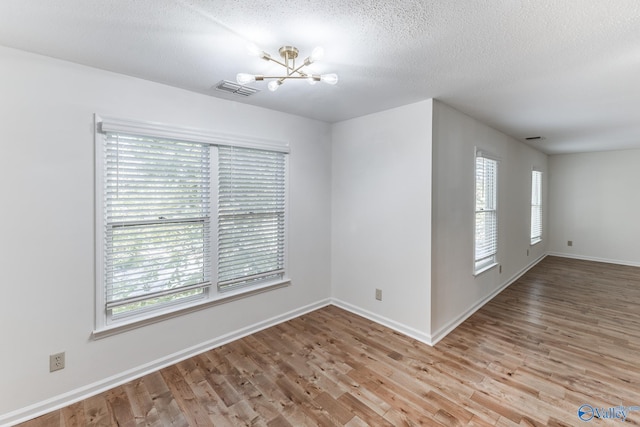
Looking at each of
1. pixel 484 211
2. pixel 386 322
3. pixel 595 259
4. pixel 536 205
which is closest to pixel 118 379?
pixel 386 322

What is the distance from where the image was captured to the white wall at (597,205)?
234 inches

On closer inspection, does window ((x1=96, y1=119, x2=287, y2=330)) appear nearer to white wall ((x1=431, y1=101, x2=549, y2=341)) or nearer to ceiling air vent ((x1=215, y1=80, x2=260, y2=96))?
ceiling air vent ((x1=215, y1=80, x2=260, y2=96))

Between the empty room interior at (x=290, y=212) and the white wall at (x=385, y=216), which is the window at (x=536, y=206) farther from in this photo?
the white wall at (x=385, y=216)

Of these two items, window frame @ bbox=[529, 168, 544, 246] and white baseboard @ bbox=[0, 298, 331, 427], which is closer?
white baseboard @ bbox=[0, 298, 331, 427]

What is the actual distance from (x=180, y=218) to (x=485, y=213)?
376cm

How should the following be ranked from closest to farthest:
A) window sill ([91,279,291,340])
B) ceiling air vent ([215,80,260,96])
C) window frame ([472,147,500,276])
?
1. window sill ([91,279,291,340])
2. ceiling air vent ([215,80,260,96])
3. window frame ([472,147,500,276])

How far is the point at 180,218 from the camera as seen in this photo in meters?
2.59

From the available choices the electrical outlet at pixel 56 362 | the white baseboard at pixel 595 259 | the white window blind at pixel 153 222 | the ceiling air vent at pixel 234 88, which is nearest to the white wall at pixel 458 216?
the ceiling air vent at pixel 234 88

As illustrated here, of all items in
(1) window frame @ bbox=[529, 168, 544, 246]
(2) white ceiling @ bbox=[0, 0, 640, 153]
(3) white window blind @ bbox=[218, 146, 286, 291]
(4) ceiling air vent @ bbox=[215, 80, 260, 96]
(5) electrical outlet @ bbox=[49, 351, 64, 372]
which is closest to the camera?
(2) white ceiling @ bbox=[0, 0, 640, 153]

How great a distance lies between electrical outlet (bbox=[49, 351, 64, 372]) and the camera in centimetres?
204

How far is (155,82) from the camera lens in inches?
95.8

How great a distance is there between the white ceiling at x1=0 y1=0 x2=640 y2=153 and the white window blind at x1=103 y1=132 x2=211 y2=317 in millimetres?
609

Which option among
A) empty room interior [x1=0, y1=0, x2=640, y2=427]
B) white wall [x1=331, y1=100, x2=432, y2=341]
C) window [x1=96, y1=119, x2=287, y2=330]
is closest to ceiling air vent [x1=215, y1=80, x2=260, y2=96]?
empty room interior [x1=0, y1=0, x2=640, y2=427]

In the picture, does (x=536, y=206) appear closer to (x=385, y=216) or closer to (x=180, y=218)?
(x=385, y=216)
